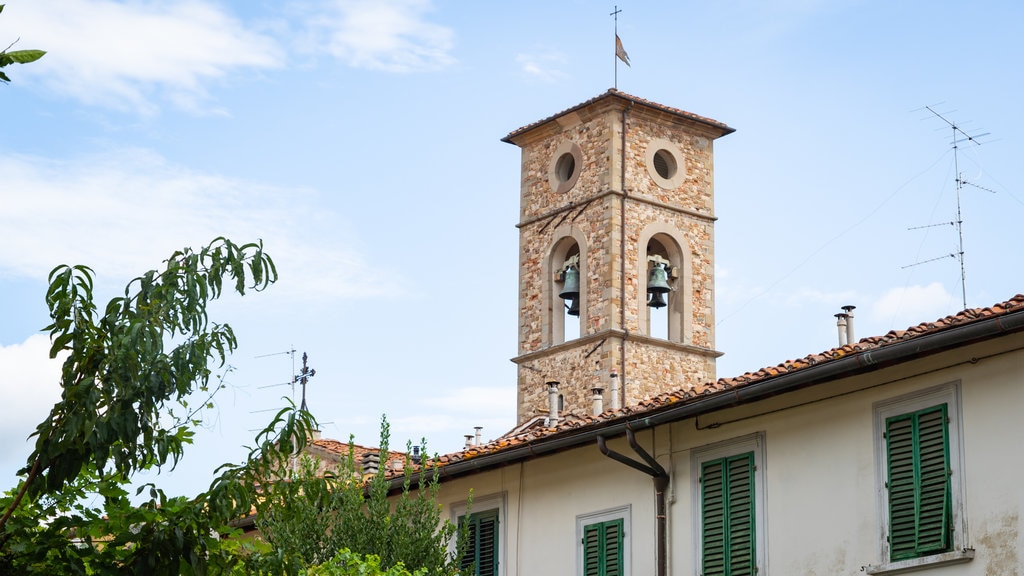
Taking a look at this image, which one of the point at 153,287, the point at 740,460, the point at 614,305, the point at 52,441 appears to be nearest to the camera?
the point at 52,441

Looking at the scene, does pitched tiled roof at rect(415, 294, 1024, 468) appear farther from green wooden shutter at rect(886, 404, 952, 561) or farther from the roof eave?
green wooden shutter at rect(886, 404, 952, 561)

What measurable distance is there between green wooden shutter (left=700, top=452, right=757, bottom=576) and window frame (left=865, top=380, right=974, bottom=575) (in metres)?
1.48

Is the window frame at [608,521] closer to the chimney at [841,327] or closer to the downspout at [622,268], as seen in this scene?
the chimney at [841,327]

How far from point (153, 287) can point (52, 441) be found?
104 centimetres

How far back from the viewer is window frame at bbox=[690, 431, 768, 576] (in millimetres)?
14773

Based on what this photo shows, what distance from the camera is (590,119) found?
33.1 m

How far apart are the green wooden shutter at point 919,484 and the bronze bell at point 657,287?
60.8 ft

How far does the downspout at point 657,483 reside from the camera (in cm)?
1567

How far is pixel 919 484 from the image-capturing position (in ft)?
43.9

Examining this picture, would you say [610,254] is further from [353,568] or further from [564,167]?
[353,568]

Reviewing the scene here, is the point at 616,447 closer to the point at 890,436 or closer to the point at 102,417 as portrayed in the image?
the point at 890,436

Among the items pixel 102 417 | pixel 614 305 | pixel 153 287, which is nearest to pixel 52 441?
pixel 102 417

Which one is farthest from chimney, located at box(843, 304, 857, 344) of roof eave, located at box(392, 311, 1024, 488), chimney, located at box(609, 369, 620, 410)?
chimney, located at box(609, 369, 620, 410)

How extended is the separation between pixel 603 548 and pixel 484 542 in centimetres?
188
